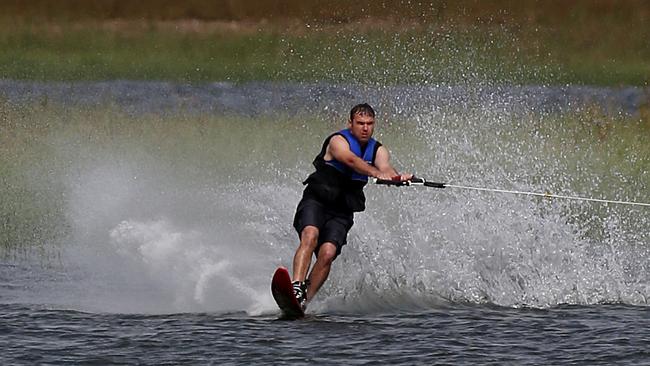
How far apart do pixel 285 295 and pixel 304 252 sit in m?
0.56

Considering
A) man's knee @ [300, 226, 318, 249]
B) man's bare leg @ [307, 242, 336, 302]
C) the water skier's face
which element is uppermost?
Answer: the water skier's face

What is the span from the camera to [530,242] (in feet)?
47.7

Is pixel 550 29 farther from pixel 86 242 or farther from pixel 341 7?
pixel 86 242

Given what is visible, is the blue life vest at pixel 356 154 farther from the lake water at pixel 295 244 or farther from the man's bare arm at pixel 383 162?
the lake water at pixel 295 244

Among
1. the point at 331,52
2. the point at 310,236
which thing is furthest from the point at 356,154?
the point at 331,52

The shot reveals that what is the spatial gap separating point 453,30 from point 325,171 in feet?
48.0

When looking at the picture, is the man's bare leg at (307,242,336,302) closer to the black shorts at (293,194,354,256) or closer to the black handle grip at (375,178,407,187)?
the black shorts at (293,194,354,256)

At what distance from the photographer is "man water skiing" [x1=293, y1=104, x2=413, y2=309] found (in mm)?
13102

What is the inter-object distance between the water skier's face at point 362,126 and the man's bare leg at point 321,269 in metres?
0.98

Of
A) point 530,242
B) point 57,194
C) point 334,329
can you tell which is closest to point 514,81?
point 57,194

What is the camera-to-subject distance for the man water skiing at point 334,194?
13.1 meters

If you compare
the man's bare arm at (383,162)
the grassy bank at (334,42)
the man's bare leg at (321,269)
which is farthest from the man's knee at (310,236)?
the grassy bank at (334,42)

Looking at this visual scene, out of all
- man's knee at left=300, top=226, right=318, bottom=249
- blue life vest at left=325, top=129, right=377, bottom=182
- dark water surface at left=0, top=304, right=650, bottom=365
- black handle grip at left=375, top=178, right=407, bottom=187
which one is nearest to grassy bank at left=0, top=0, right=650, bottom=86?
blue life vest at left=325, top=129, right=377, bottom=182

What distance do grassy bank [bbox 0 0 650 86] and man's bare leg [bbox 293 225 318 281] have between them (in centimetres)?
1199
